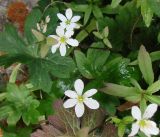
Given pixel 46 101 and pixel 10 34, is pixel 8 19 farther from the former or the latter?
pixel 46 101

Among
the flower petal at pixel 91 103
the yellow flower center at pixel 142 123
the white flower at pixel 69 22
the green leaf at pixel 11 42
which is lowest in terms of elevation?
the yellow flower center at pixel 142 123

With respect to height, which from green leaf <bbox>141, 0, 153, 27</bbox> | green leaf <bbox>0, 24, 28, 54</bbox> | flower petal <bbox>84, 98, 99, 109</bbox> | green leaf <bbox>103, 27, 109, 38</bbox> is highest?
green leaf <bbox>141, 0, 153, 27</bbox>

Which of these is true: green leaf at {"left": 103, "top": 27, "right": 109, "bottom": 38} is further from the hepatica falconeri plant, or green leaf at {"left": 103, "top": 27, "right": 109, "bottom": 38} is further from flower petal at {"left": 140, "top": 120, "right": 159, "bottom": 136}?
flower petal at {"left": 140, "top": 120, "right": 159, "bottom": 136}

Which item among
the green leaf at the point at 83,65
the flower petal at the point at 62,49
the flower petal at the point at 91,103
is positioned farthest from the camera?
the green leaf at the point at 83,65

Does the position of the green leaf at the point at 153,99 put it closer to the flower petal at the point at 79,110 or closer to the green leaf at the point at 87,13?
the flower petal at the point at 79,110

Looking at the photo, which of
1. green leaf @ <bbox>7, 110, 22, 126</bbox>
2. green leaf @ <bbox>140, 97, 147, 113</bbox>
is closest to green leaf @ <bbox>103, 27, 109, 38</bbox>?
green leaf @ <bbox>140, 97, 147, 113</bbox>

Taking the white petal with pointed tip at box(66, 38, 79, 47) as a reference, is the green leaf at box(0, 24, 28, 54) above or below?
below

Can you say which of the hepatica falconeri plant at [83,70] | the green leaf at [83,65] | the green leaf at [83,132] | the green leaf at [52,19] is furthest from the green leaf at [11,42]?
the green leaf at [83,132]

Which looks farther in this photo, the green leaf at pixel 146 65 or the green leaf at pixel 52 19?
the green leaf at pixel 52 19

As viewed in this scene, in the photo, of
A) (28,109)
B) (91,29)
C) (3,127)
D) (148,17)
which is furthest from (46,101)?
(148,17)
